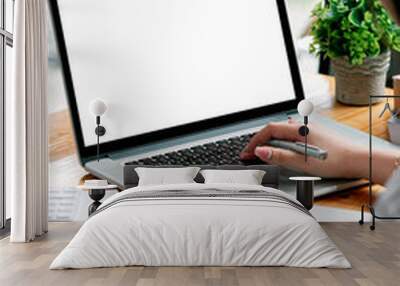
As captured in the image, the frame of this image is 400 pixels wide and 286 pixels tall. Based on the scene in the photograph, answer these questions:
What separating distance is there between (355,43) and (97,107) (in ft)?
8.87

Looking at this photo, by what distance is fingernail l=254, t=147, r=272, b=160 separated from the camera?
21.0ft

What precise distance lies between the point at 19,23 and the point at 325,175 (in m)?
3.22

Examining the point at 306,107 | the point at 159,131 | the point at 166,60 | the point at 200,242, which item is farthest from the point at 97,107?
the point at 200,242

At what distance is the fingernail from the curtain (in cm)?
212

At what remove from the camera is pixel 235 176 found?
19.7ft

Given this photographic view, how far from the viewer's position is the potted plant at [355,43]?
21.6ft

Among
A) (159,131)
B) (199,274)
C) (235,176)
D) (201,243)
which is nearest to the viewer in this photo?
(199,274)

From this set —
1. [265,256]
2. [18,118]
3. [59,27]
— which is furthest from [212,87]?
[265,256]

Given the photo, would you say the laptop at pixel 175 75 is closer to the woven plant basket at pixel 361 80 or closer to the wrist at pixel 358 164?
the wrist at pixel 358 164

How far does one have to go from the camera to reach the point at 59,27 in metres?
6.38

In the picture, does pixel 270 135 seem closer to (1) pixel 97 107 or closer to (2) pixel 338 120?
(2) pixel 338 120

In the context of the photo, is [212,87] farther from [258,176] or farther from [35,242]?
[35,242]

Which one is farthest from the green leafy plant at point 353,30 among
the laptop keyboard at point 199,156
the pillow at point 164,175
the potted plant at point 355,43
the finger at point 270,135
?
the pillow at point 164,175

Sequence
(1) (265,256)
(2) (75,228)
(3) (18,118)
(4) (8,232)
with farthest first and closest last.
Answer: (2) (75,228) → (4) (8,232) → (3) (18,118) → (1) (265,256)
